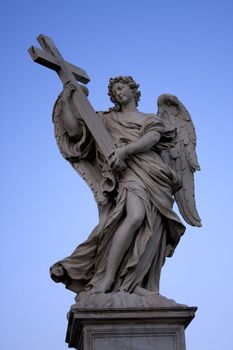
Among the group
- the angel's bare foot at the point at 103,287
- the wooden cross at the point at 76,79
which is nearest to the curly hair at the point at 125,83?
the wooden cross at the point at 76,79

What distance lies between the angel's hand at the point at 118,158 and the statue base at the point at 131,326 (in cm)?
173

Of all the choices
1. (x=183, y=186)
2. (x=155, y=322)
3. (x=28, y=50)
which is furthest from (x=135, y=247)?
(x=28, y=50)

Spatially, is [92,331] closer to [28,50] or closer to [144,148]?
[144,148]

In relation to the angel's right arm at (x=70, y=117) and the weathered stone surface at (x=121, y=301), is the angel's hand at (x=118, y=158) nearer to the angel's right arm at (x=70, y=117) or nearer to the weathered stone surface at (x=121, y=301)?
the angel's right arm at (x=70, y=117)

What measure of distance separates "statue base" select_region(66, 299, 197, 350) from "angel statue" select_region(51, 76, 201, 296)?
36 cm

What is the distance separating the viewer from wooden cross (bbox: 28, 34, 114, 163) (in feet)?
29.1

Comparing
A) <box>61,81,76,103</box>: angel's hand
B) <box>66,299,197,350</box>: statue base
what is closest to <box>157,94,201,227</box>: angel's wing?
<box>61,81,76,103</box>: angel's hand

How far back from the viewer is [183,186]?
9.48m

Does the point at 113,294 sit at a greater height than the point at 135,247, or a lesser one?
lesser

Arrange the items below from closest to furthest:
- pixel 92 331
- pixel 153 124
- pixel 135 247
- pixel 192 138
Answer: pixel 92 331, pixel 135 247, pixel 153 124, pixel 192 138

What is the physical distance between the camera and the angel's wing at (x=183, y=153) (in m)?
9.39

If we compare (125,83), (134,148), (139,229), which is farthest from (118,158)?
(125,83)

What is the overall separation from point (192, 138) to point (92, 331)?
325 centimetres

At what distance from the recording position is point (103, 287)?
8.10 m
